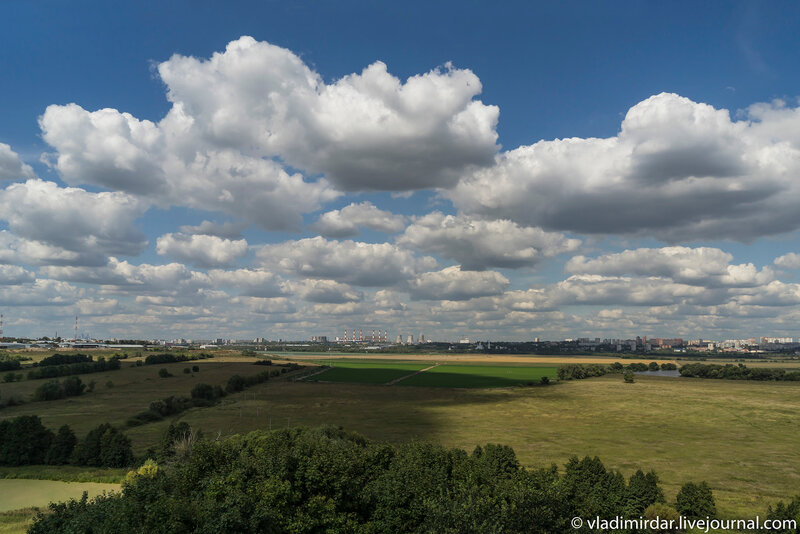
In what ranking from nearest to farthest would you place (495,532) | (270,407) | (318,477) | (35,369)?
(495,532)
(318,477)
(270,407)
(35,369)

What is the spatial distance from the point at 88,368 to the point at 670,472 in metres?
217

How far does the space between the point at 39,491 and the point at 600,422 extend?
123112 millimetres

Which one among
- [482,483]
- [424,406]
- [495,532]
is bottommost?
[424,406]

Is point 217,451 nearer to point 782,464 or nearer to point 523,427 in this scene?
point 523,427

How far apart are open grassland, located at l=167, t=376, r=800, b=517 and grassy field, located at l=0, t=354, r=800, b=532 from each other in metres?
0.30

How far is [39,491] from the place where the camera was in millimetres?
70625

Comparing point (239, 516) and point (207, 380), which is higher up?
point (239, 516)

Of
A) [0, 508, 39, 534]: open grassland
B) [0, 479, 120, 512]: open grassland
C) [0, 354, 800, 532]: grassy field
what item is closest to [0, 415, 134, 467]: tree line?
[0, 354, 800, 532]: grassy field

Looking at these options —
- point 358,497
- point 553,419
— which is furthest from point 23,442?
point 553,419

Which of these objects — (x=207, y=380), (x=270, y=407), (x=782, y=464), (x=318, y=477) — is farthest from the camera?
(x=207, y=380)

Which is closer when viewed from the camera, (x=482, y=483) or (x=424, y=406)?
(x=482, y=483)

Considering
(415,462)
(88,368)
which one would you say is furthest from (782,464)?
(88,368)

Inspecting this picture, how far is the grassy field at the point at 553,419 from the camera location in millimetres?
80219

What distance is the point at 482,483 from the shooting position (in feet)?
159
